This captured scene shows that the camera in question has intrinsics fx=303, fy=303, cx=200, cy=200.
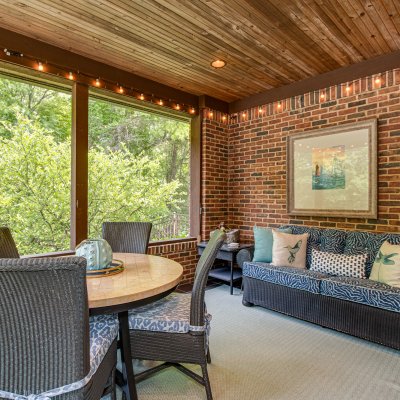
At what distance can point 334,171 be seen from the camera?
363 centimetres

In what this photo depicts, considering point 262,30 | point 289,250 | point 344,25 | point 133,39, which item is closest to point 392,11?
point 344,25

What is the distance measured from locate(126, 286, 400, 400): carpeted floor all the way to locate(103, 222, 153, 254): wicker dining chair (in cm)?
104

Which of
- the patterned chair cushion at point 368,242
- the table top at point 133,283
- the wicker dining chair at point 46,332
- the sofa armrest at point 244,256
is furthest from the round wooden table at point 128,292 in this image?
the patterned chair cushion at point 368,242

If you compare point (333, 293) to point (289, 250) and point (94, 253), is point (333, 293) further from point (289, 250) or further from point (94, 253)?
point (94, 253)

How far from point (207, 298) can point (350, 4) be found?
128 inches

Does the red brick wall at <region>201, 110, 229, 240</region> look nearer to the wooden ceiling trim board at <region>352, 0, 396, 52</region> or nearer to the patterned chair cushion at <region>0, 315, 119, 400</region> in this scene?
the wooden ceiling trim board at <region>352, 0, 396, 52</region>

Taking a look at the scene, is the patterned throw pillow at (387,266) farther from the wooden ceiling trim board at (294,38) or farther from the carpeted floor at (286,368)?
the wooden ceiling trim board at (294,38)

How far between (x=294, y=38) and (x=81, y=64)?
7.22 ft

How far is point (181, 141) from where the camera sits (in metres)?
4.70

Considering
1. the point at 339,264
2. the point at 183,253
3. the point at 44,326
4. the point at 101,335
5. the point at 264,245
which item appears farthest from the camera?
the point at 183,253

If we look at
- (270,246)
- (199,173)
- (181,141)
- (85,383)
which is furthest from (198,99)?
(85,383)

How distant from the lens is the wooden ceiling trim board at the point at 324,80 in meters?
3.20

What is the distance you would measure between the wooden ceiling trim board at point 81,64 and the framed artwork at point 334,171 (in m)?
1.81

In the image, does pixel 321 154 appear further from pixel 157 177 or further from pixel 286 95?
pixel 157 177
